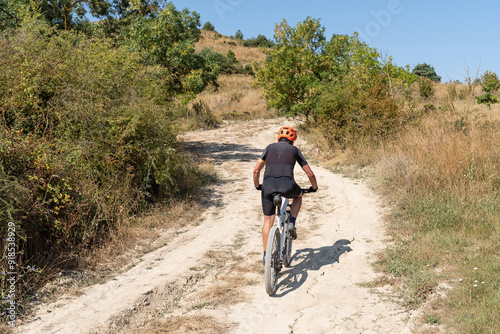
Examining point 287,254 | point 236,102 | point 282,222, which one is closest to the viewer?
point 282,222

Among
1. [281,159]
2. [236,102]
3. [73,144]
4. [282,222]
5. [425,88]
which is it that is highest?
[236,102]

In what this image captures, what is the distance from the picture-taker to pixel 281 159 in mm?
5055

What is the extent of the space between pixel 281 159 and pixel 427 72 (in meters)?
40.6

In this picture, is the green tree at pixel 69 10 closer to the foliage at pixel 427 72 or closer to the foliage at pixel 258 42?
the foliage at pixel 427 72

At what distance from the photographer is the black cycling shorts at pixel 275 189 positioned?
4.93m

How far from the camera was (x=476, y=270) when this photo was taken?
15.5 ft

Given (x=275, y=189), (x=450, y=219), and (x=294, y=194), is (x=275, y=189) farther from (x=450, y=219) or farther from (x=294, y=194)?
(x=450, y=219)

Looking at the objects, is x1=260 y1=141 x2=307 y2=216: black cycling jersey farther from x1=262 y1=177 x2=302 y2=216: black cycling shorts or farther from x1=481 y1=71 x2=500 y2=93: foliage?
x1=481 y1=71 x2=500 y2=93: foliage

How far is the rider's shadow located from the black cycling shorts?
1082 mm

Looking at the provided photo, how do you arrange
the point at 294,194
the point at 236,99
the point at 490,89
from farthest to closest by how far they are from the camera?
the point at 236,99, the point at 490,89, the point at 294,194

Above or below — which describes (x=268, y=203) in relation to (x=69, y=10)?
below

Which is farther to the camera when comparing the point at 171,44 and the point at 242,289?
the point at 171,44

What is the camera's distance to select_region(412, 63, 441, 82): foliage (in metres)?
39.7

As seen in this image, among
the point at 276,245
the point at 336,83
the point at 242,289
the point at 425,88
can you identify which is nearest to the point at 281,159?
the point at 276,245
